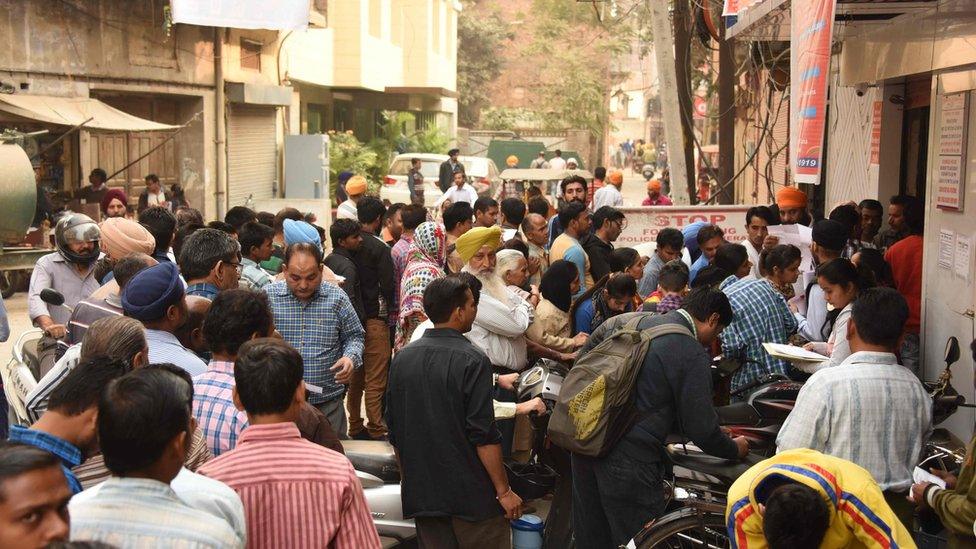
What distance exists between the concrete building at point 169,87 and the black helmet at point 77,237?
7.78m

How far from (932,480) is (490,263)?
3.15 meters

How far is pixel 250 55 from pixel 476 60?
36.3 meters

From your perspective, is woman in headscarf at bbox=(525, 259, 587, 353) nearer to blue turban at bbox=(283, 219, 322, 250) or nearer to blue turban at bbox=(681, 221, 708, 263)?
blue turban at bbox=(283, 219, 322, 250)

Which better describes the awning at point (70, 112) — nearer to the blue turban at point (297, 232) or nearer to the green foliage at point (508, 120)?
the blue turban at point (297, 232)

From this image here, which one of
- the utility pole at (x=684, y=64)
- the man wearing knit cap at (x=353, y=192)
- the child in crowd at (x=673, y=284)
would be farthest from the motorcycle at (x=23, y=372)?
the utility pole at (x=684, y=64)

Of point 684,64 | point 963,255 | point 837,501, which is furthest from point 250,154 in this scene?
point 837,501

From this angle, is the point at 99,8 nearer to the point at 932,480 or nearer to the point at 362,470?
the point at 362,470

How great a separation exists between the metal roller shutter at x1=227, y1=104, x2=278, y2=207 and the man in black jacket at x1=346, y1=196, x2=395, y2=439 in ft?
48.9

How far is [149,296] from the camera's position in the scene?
4.61 metres

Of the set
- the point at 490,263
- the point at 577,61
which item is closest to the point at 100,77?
the point at 490,263

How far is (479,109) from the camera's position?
6012 cm

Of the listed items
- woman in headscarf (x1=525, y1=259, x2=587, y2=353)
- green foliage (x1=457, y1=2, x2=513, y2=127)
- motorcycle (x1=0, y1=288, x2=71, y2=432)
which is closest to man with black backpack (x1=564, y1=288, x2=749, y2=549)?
woman in headscarf (x1=525, y1=259, x2=587, y2=353)

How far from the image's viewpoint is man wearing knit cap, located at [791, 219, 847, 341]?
6.86 metres

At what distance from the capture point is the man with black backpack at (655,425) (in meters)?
4.78
